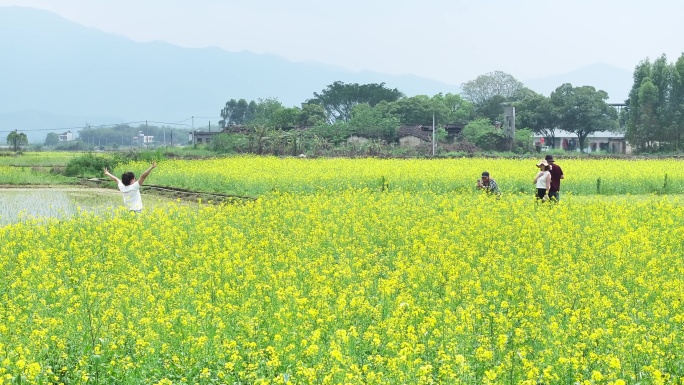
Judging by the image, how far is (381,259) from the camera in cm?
1173

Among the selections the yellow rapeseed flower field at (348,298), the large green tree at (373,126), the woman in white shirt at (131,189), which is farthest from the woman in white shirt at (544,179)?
the large green tree at (373,126)

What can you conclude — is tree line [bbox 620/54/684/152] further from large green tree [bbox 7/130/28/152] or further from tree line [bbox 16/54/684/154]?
large green tree [bbox 7/130/28/152]

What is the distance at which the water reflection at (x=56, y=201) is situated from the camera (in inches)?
818

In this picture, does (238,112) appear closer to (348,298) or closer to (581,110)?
(581,110)

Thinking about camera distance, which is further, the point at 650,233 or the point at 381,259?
the point at 650,233

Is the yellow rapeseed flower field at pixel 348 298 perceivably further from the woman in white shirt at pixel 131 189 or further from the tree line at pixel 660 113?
the tree line at pixel 660 113

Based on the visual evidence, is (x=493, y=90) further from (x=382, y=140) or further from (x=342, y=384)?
(x=342, y=384)

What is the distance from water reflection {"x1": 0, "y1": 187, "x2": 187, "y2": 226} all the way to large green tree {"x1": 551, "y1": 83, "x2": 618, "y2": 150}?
185ft

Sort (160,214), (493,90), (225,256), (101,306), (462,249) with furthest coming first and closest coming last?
1. (493,90)
2. (160,214)
3. (462,249)
4. (225,256)
5. (101,306)

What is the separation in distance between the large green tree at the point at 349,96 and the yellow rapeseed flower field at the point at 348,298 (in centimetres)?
8809

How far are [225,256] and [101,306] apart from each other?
2.61m

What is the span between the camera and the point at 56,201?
24.4 meters

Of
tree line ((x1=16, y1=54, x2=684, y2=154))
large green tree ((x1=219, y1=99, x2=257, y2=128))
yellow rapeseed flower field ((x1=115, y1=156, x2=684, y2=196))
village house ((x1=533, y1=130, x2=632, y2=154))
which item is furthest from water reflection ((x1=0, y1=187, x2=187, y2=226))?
large green tree ((x1=219, y1=99, x2=257, y2=128))

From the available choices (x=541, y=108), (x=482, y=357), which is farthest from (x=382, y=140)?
(x=482, y=357)
